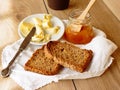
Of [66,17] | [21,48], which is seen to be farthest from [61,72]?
[66,17]

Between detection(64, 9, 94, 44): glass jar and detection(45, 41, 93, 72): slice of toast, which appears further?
detection(64, 9, 94, 44): glass jar

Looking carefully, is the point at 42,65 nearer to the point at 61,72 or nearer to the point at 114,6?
the point at 61,72

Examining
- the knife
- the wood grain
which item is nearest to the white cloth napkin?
the knife

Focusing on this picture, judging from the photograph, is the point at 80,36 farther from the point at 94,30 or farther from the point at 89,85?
the point at 89,85

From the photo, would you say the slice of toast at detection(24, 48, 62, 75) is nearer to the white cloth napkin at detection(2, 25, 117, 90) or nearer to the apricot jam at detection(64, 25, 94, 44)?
the white cloth napkin at detection(2, 25, 117, 90)

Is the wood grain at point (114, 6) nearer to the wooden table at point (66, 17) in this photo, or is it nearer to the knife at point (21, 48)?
the wooden table at point (66, 17)

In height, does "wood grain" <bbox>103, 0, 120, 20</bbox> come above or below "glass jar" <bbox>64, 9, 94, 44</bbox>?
below

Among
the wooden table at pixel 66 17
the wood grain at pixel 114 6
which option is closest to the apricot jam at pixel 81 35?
the wooden table at pixel 66 17
